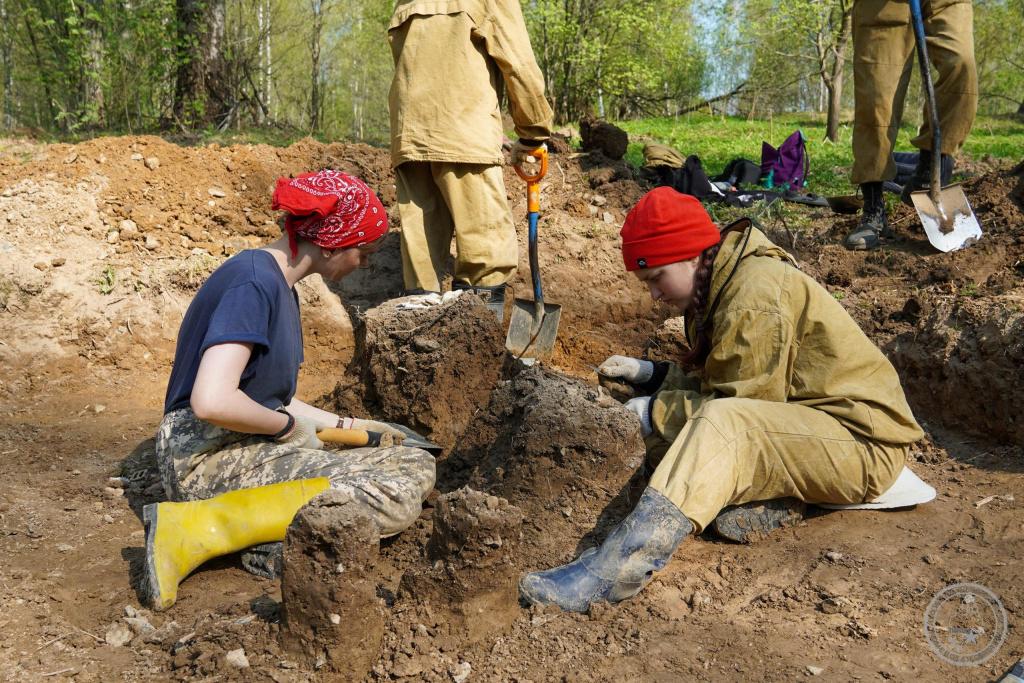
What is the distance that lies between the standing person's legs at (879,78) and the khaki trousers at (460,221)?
2.35 metres

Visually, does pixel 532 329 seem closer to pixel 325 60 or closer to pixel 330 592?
pixel 330 592

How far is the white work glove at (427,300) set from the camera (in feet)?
13.6

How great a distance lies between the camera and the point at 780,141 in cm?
1243

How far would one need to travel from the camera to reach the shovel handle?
15.6 ft

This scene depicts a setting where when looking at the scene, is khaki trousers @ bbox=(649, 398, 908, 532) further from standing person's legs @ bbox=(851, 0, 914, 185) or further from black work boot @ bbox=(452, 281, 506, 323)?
standing person's legs @ bbox=(851, 0, 914, 185)

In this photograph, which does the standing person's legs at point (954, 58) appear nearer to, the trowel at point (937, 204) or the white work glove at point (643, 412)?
the trowel at point (937, 204)

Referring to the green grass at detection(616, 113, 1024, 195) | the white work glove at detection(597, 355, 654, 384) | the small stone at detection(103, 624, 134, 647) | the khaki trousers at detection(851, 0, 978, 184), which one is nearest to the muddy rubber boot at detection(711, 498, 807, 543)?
the white work glove at detection(597, 355, 654, 384)

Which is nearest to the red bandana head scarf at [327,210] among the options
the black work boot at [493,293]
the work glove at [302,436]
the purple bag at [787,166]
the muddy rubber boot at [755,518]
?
the work glove at [302,436]

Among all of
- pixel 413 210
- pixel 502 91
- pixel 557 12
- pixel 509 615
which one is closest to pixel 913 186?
pixel 502 91

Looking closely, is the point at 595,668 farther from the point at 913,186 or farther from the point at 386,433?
the point at 913,186

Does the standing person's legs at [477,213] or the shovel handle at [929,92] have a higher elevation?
the shovel handle at [929,92]

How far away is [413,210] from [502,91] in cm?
100

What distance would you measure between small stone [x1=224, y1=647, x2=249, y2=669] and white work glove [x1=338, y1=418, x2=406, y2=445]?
1.21 metres

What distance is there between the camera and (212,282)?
2623 mm
